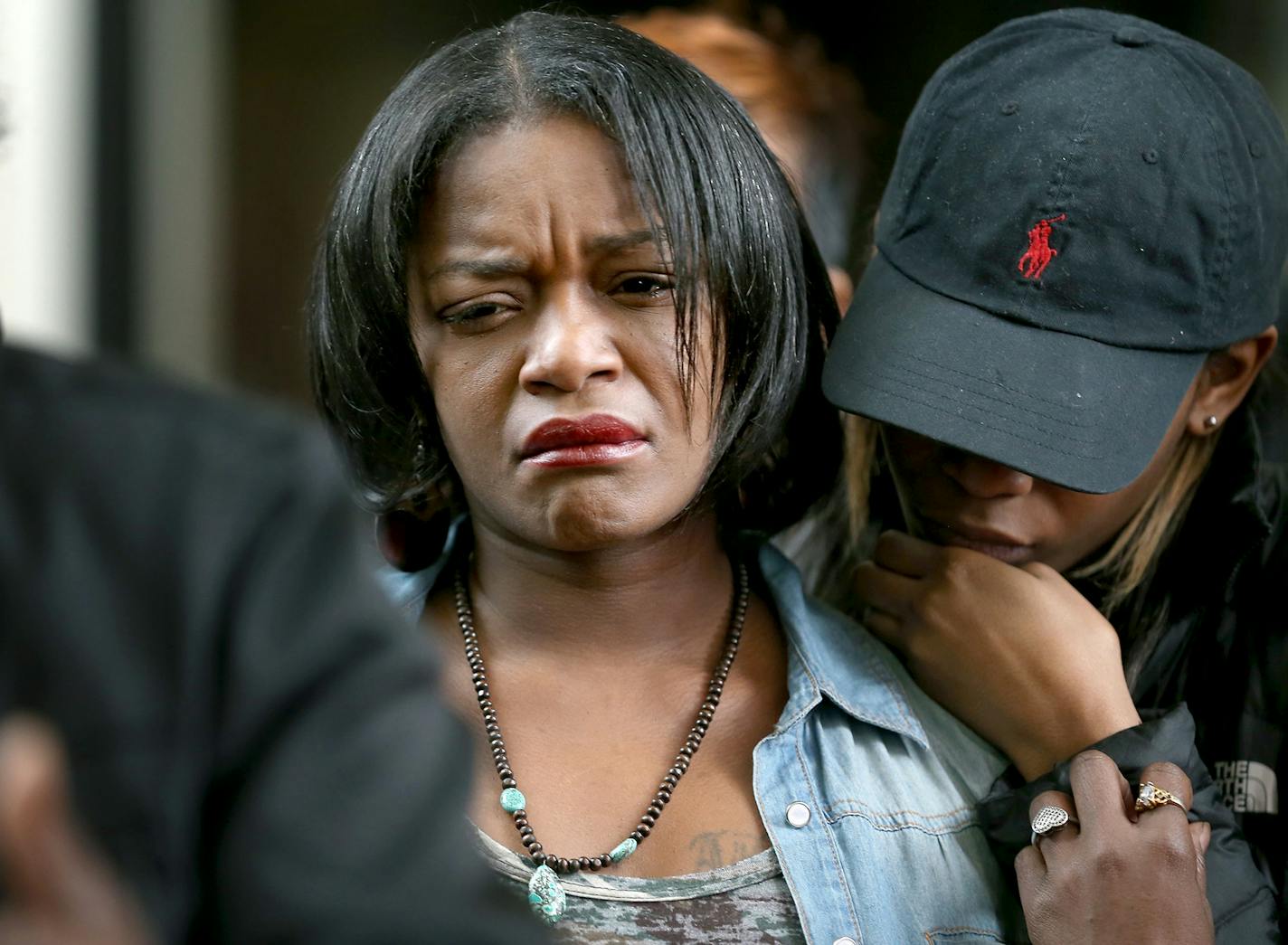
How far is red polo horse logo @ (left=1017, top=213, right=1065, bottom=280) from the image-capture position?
1.30 metres

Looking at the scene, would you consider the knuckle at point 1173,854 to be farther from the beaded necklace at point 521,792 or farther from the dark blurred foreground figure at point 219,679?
the dark blurred foreground figure at point 219,679

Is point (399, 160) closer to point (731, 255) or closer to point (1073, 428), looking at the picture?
point (731, 255)

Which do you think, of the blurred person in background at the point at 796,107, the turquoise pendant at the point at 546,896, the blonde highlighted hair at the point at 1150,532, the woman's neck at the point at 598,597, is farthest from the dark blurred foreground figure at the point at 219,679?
the blurred person in background at the point at 796,107

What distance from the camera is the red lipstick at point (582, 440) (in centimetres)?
114

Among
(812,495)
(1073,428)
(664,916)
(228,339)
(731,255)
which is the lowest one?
(228,339)

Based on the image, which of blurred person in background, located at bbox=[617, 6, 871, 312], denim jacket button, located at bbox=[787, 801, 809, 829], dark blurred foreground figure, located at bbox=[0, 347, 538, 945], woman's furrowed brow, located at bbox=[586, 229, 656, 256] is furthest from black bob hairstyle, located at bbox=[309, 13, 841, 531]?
blurred person in background, located at bbox=[617, 6, 871, 312]

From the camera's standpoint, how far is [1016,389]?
1.28 meters

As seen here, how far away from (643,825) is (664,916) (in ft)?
0.26

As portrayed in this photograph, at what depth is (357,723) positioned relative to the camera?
0.60 metres

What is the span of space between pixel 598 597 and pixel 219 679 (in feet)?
2.26

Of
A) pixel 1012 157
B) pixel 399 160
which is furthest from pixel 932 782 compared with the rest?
pixel 399 160

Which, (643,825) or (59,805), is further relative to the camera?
(643,825)

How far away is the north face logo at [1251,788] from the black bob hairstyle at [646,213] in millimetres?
491

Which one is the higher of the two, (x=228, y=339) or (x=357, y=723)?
(x=357, y=723)
